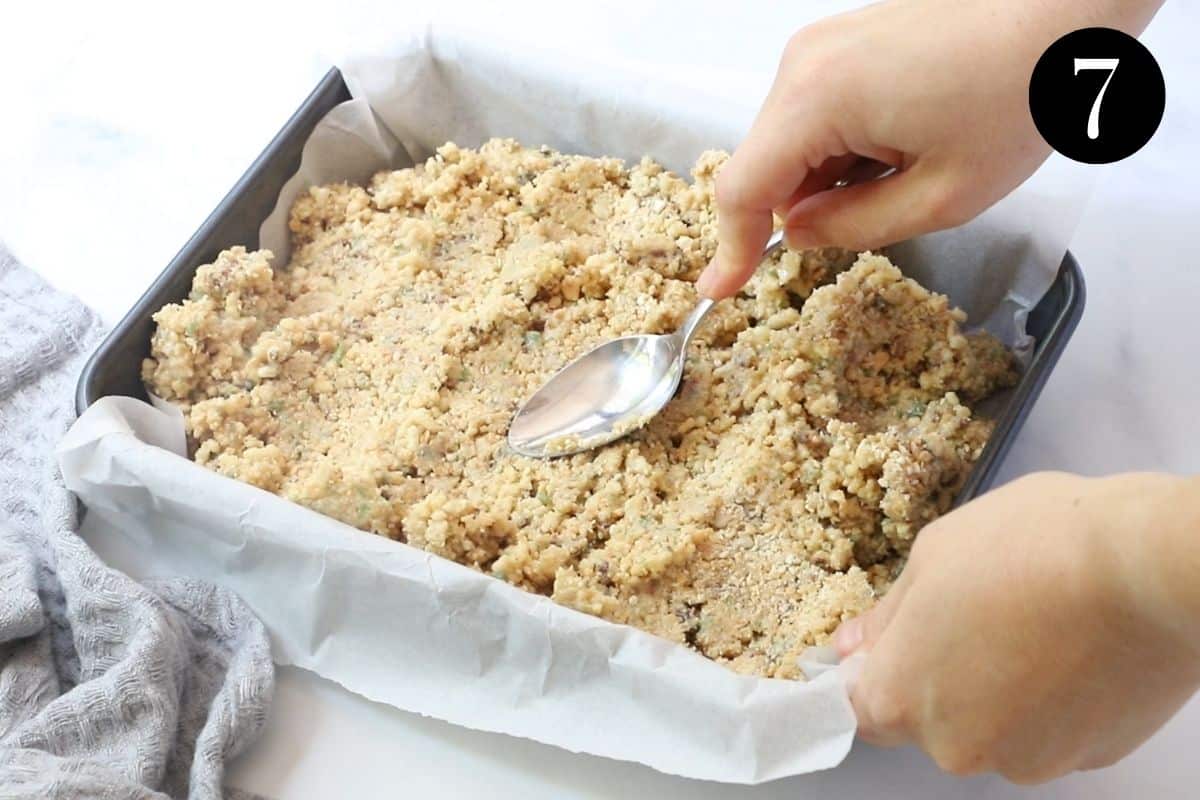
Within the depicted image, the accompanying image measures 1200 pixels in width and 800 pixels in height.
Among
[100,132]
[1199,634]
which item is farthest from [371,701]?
[100,132]

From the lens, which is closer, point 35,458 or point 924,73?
point 924,73

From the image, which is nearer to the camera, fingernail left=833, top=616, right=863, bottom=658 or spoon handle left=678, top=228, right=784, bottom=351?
fingernail left=833, top=616, right=863, bottom=658

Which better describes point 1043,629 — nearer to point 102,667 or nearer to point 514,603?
point 514,603

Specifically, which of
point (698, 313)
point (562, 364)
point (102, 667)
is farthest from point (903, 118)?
point (102, 667)

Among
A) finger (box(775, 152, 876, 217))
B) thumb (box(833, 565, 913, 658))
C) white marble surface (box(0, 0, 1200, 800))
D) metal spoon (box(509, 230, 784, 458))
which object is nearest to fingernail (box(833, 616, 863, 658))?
thumb (box(833, 565, 913, 658))

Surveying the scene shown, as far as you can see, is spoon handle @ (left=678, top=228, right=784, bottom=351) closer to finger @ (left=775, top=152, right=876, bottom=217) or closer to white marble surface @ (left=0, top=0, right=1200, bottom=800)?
finger @ (left=775, top=152, right=876, bottom=217)

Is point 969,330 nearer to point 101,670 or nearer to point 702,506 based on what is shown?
point 702,506

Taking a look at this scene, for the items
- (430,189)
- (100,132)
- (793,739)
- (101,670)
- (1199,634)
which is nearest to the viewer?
(1199,634)
